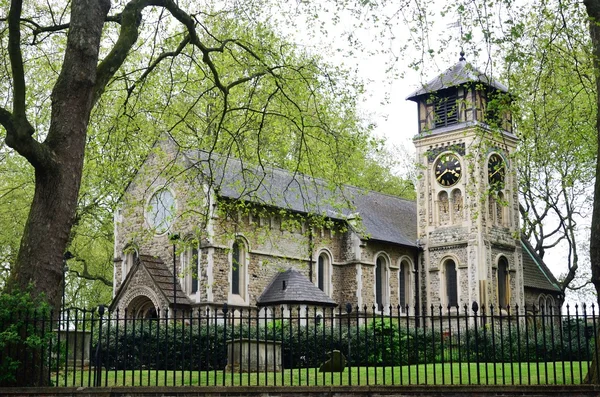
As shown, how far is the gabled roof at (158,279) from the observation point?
96.1ft

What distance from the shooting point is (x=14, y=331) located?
11.5 meters

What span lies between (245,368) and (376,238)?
20.5 m

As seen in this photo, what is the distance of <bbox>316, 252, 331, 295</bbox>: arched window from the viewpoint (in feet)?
115

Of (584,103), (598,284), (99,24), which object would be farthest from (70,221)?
(584,103)

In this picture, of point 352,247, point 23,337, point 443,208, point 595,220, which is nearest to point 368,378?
point 595,220

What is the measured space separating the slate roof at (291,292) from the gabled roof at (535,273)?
15.5 m

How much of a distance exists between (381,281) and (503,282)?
6.41m

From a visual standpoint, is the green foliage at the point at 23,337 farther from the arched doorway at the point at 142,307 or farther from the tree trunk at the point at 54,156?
the arched doorway at the point at 142,307

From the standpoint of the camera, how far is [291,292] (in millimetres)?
30562

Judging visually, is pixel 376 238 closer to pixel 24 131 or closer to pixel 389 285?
pixel 389 285

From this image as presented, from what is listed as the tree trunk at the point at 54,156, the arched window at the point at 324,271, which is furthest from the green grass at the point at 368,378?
the arched window at the point at 324,271

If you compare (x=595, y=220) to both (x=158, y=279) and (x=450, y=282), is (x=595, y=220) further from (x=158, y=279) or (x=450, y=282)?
(x=450, y=282)

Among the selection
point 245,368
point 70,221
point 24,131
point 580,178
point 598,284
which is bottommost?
point 245,368

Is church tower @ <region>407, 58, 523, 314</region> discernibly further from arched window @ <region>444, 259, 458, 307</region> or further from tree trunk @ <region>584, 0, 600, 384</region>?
tree trunk @ <region>584, 0, 600, 384</region>
